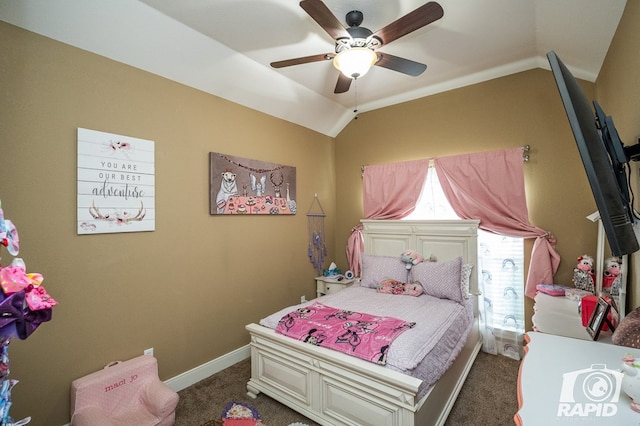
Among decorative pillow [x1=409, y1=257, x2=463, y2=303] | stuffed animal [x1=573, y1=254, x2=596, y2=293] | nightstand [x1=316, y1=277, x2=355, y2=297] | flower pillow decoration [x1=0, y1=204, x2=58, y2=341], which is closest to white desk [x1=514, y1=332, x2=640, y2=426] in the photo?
flower pillow decoration [x1=0, y1=204, x2=58, y2=341]

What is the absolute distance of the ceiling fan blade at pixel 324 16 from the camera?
1.53 meters

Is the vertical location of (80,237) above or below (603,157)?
below

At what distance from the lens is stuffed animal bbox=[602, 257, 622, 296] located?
206 centimetres

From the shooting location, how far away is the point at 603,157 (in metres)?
1.12

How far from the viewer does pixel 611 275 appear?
2.21m

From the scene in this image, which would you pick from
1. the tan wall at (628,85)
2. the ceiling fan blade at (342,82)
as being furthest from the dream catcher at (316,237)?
the tan wall at (628,85)

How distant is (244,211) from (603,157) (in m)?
2.72

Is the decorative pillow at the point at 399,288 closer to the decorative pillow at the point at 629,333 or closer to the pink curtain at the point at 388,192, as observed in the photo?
the pink curtain at the point at 388,192

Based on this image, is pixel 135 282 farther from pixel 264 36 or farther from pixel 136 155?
pixel 264 36

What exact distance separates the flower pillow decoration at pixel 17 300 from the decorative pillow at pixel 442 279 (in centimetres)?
281

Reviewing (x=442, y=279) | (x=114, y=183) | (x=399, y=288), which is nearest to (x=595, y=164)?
(x=442, y=279)

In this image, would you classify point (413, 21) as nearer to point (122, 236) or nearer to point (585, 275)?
point (122, 236)

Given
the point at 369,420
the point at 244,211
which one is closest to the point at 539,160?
the point at 369,420

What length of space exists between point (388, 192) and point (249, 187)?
1.74m
